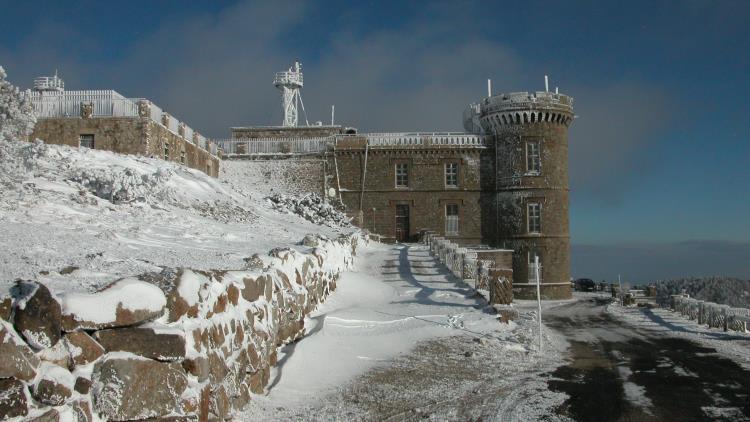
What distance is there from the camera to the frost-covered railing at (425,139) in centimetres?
3769

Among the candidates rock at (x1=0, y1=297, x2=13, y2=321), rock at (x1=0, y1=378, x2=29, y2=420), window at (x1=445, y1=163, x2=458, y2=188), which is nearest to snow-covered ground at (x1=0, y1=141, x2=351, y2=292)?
rock at (x1=0, y1=297, x2=13, y2=321)

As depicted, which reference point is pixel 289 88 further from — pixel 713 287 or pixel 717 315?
pixel 713 287

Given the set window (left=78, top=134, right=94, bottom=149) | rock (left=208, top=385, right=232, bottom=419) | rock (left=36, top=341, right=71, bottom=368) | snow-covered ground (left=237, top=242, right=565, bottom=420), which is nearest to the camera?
rock (left=36, top=341, right=71, bottom=368)

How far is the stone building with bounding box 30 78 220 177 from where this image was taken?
23.7 m

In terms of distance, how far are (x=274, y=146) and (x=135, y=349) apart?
36034 mm

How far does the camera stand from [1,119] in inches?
353

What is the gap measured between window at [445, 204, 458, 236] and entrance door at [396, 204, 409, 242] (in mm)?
2438

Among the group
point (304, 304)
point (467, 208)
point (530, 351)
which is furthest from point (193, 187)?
point (467, 208)

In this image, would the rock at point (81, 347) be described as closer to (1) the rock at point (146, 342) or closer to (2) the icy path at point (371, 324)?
(1) the rock at point (146, 342)

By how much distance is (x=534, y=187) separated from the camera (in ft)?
119

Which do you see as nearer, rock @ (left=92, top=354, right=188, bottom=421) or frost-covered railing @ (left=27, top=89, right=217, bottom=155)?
rock @ (left=92, top=354, right=188, bottom=421)

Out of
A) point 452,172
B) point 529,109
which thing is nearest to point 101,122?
point 452,172

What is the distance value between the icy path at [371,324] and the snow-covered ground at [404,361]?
0.06 feet

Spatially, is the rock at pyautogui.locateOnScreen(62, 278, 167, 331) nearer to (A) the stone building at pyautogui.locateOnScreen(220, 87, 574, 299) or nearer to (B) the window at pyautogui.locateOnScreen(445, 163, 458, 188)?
(A) the stone building at pyautogui.locateOnScreen(220, 87, 574, 299)
